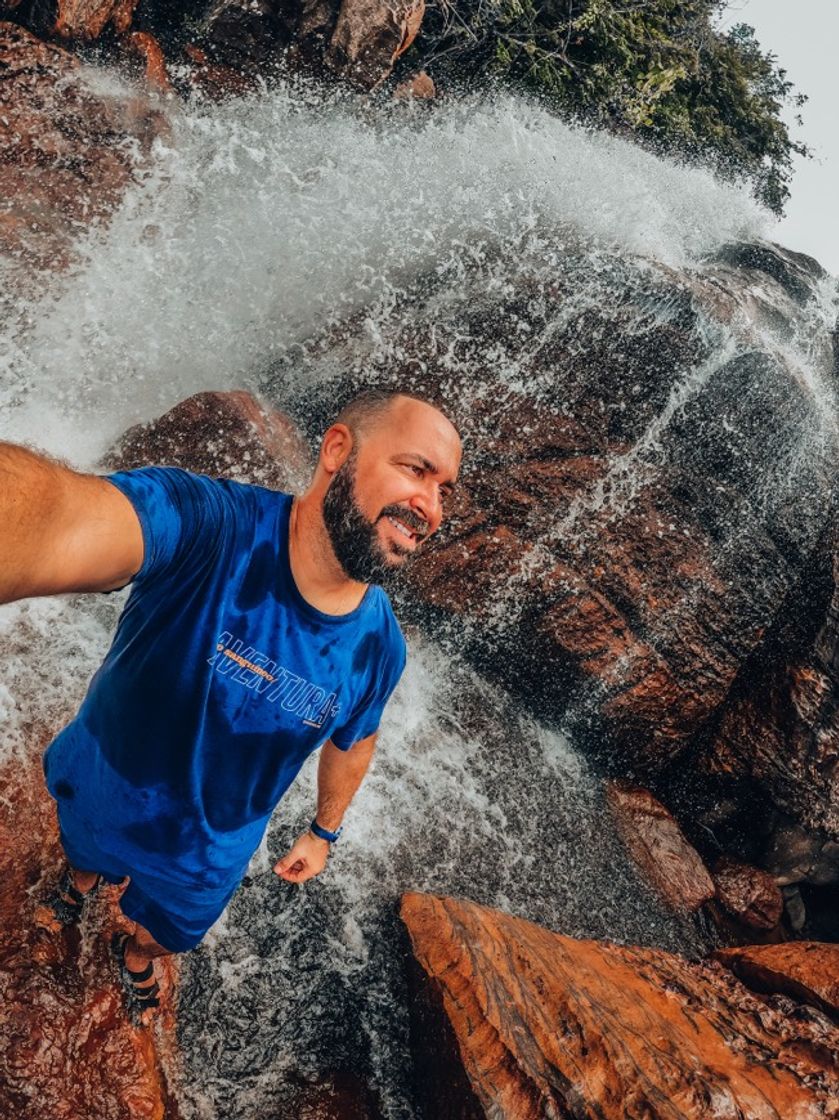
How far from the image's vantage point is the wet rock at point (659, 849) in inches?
190

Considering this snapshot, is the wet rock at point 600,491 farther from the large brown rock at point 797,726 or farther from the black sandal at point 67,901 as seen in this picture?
the black sandal at point 67,901

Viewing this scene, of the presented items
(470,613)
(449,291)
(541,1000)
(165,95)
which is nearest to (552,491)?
(470,613)

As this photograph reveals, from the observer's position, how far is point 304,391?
5.77 m

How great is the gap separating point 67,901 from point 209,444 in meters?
3.20

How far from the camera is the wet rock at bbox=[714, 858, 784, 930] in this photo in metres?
5.05

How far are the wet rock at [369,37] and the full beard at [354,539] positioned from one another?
25.3ft

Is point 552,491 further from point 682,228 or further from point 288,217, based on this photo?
point 682,228

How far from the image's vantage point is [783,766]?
524 cm

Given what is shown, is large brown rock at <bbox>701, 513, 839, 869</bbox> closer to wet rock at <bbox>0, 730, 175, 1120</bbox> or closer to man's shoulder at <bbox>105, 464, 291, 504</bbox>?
wet rock at <bbox>0, 730, 175, 1120</bbox>

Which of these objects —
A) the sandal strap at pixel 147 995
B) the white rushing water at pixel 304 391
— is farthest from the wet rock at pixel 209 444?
the sandal strap at pixel 147 995

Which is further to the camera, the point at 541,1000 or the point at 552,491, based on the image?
the point at 552,491

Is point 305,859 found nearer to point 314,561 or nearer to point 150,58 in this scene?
point 314,561

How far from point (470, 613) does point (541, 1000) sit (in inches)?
118

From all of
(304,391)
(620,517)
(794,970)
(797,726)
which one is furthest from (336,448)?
(797,726)
